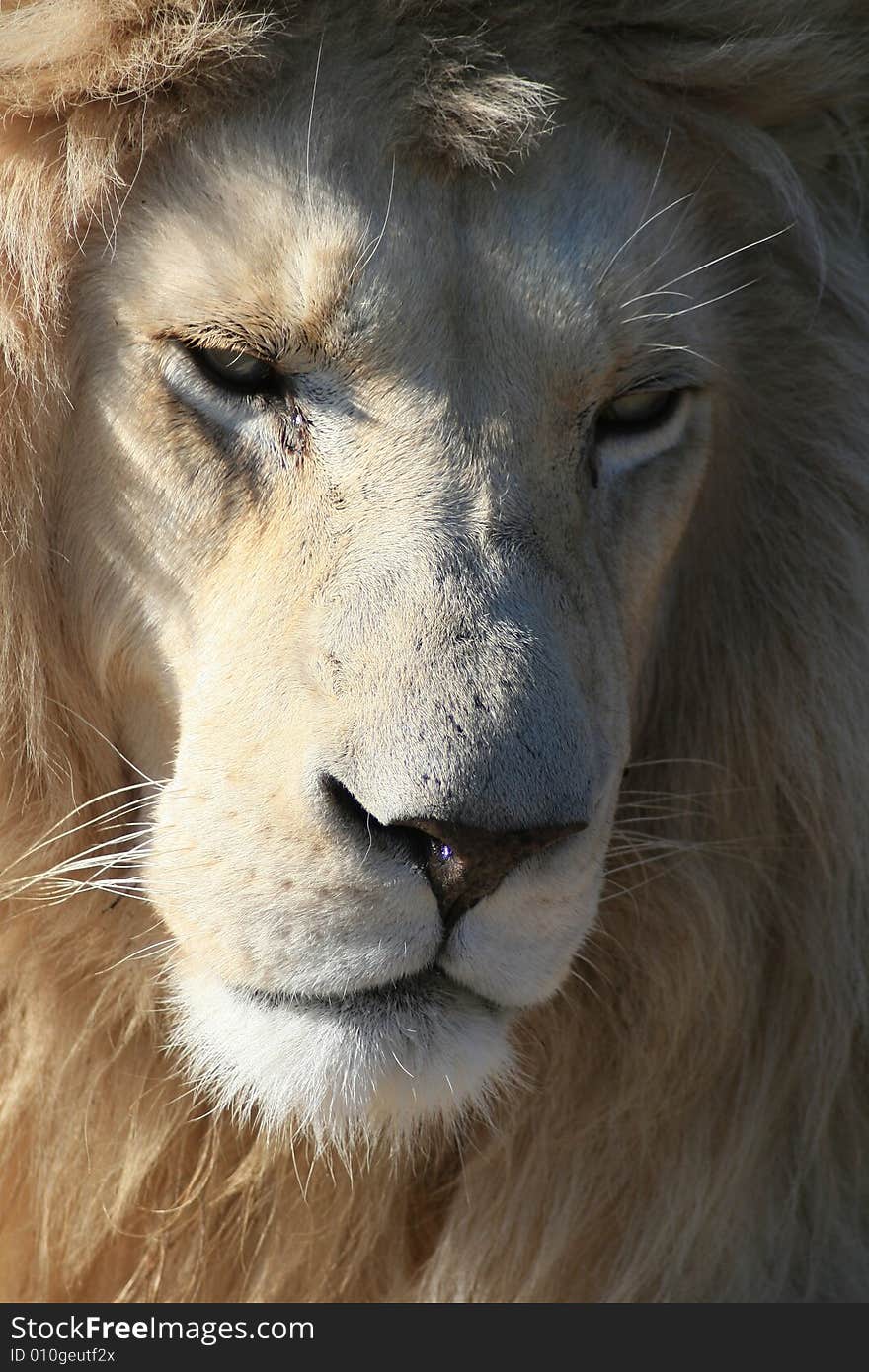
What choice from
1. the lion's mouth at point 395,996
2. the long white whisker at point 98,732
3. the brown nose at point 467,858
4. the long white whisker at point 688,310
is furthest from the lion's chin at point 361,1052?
the long white whisker at point 688,310

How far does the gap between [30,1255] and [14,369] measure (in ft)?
4.28

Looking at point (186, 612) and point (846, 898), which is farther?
point (846, 898)

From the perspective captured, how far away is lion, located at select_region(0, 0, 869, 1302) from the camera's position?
1.83 m

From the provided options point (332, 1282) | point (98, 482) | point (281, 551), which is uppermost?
point (98, 482)

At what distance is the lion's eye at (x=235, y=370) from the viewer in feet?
6.42

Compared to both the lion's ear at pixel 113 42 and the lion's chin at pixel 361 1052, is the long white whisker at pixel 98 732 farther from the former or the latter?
the lion's ear at pixel 113 42

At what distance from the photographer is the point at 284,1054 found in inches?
72.9

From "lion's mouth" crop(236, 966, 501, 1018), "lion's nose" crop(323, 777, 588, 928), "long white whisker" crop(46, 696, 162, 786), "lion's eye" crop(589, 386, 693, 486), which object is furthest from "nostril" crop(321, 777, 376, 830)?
"lion's eye" crop(589, 386, 693, 486)

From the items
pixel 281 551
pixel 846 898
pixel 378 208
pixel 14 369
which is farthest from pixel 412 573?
pixel 846 898

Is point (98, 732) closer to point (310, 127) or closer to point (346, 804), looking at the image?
point (346, 804)

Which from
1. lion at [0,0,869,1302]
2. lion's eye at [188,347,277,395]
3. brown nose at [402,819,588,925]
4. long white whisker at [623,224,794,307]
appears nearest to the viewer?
brown nose at [402,819,588,925]

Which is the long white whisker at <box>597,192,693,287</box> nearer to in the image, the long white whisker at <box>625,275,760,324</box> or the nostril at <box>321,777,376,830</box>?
the long white whisker at <box>625,275,760,324</box>

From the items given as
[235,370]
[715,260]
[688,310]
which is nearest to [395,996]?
[235,370]

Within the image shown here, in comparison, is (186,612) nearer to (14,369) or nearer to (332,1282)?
(14,369)
